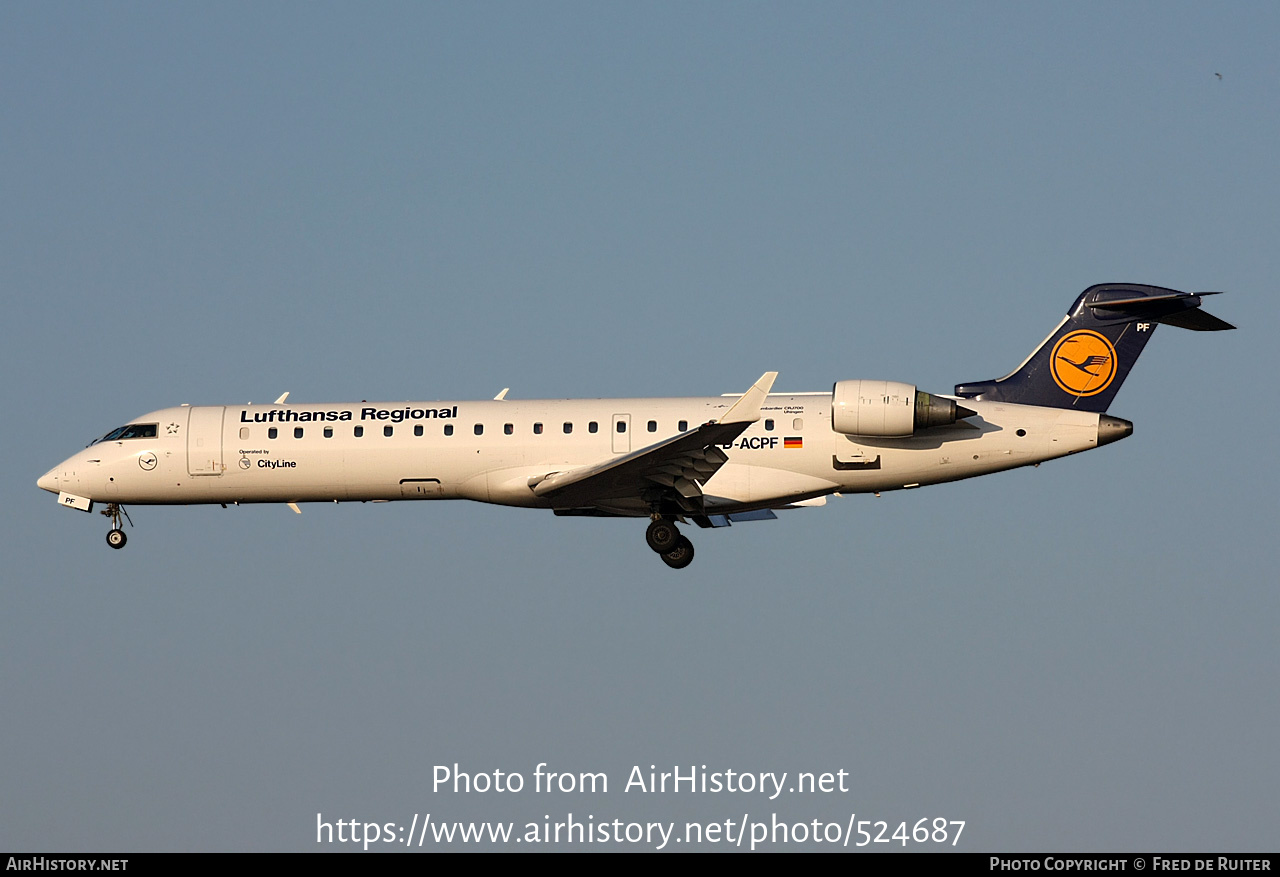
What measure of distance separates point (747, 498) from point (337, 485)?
8.27 meters

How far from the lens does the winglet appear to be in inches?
1112

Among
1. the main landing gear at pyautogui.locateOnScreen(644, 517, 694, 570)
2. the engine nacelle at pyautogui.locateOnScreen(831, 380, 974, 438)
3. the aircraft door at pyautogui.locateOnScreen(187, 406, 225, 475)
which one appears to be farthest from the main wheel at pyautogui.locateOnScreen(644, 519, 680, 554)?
the aircraft door at pyautogui.locateOnScreen(187, 406, 225, 475)

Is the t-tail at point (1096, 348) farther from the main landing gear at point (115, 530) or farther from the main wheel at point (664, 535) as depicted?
the main landing gear at point (115, 530)

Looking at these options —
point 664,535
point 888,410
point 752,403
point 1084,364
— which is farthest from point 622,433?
point 1084,364

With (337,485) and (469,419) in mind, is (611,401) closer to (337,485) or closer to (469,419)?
(469,419)

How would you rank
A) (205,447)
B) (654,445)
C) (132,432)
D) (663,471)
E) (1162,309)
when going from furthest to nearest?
(132,432) → (205,447) → (1162,309) → (663,471) → (654,445)

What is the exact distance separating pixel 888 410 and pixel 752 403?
12.0ft

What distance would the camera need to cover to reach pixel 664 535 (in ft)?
106

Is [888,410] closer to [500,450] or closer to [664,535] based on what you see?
[664,535]

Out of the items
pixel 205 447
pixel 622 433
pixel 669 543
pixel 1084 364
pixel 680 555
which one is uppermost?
pixel 1084 364

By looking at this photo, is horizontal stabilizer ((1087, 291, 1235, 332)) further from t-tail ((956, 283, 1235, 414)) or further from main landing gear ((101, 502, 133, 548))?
main landing gear ((101, 502, 133, 548))

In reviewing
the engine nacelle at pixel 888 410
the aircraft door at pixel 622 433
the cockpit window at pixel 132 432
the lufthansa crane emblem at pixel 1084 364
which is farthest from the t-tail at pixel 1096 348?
the cockpit window at pixel 132 432

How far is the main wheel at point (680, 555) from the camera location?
32531mm
